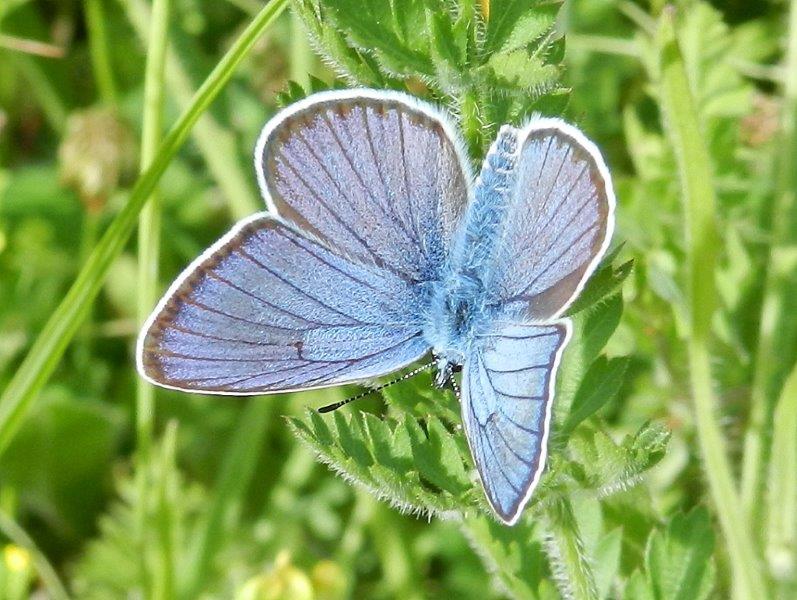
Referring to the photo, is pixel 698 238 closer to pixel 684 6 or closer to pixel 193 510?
pixel 684 6

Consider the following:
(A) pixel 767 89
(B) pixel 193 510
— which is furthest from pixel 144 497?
(A) pixel 767 89

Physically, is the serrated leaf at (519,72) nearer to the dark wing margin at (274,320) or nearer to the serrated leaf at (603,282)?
the serrated leaf at (603,282)

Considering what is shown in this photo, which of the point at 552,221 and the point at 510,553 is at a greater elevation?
the point at 552,221

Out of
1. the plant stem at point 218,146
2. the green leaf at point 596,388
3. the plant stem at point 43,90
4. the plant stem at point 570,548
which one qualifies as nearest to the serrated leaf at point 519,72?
the green leaf at point 596,388

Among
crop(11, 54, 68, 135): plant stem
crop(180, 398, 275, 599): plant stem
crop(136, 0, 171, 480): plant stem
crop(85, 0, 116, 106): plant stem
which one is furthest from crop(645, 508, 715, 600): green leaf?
crop(11, 54, 68, 135): plant stem

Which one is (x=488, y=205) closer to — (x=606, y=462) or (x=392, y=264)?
(x=392, y=264)

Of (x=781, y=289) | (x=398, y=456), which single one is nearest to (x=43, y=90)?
(x=781, y=289)
